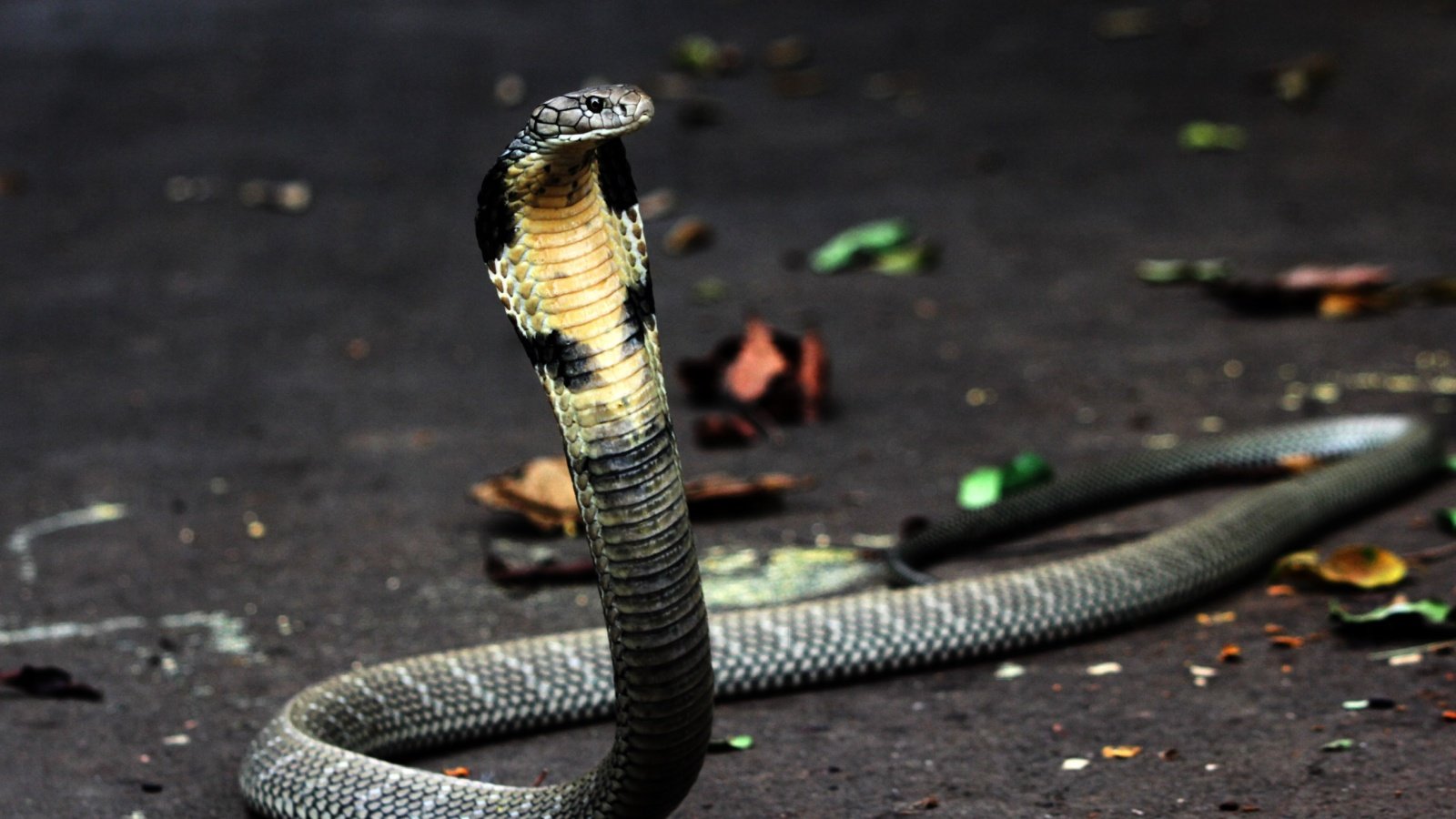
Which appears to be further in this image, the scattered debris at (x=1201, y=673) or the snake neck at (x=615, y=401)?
the scattered debris at (x=1201, y=673)

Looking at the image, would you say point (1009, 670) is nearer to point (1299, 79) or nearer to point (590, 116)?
point (590, 116)

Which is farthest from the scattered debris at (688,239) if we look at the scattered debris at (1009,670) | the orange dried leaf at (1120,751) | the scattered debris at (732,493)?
the orange dried leaf at (1120,751)

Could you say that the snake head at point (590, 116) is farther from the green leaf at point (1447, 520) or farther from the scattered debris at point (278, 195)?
the scattered debris at point (278, 195)

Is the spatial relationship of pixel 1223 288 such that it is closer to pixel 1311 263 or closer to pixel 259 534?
pixel 1311 263

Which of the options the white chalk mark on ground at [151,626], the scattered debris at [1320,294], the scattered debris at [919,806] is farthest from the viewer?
the scattered debris at [1320,294]

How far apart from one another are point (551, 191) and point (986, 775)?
1716 millimetres

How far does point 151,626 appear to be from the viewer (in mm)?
5078

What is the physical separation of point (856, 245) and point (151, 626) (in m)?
5.28

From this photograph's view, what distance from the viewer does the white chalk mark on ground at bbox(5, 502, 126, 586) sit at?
18.9 ft

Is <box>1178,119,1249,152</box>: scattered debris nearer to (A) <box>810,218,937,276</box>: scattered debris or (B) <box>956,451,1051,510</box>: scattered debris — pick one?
(A) <box>810,218,937,276</box>: scattered debris

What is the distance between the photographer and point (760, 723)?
4.33m

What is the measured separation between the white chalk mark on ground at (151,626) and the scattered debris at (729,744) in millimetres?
1462

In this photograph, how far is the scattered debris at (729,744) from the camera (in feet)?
13.5

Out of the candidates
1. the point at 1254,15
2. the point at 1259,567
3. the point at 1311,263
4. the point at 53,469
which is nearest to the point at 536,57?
the point at 1254,15
